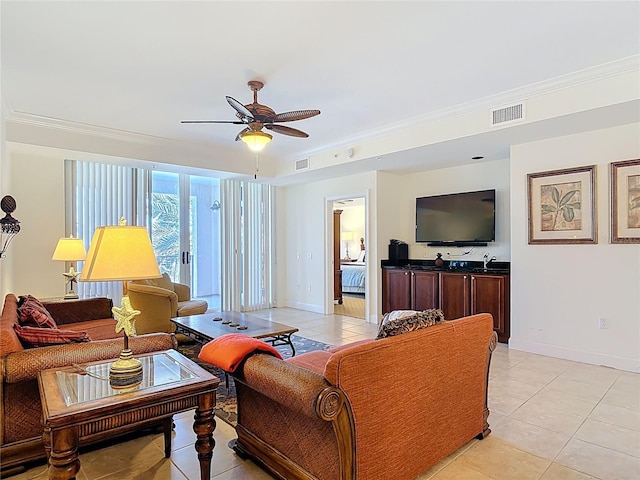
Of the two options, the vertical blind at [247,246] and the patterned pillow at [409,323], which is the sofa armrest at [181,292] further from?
the patterned pillow at [409,323]

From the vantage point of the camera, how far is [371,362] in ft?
5.56

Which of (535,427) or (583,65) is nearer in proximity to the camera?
(535,427)

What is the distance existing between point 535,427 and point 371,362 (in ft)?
6.01

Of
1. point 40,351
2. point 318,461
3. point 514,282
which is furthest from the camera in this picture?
point 514,282

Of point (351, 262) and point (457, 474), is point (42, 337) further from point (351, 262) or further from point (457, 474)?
point (351, 262)

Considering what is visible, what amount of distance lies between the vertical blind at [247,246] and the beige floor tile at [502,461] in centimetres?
542

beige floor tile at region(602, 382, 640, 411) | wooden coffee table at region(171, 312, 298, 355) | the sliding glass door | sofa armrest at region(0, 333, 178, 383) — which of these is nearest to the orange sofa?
sofa armrest at region(0, 333, 178, 383)

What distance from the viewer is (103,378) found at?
1851 millimetres

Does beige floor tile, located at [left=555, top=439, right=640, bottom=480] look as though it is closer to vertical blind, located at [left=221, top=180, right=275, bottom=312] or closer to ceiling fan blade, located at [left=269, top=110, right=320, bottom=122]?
ceiling fan blade, located at [left=269, top=110, right=320, bottom=122]

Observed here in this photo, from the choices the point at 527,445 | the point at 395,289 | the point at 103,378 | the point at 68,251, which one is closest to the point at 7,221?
the point at 68,251

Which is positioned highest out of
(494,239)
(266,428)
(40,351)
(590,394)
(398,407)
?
(494,239)

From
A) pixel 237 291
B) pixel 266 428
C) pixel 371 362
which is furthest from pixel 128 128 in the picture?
pixel 371 362

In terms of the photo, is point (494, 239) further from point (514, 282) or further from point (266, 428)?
point (266, 428)

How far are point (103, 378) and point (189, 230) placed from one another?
5094 millimetres
